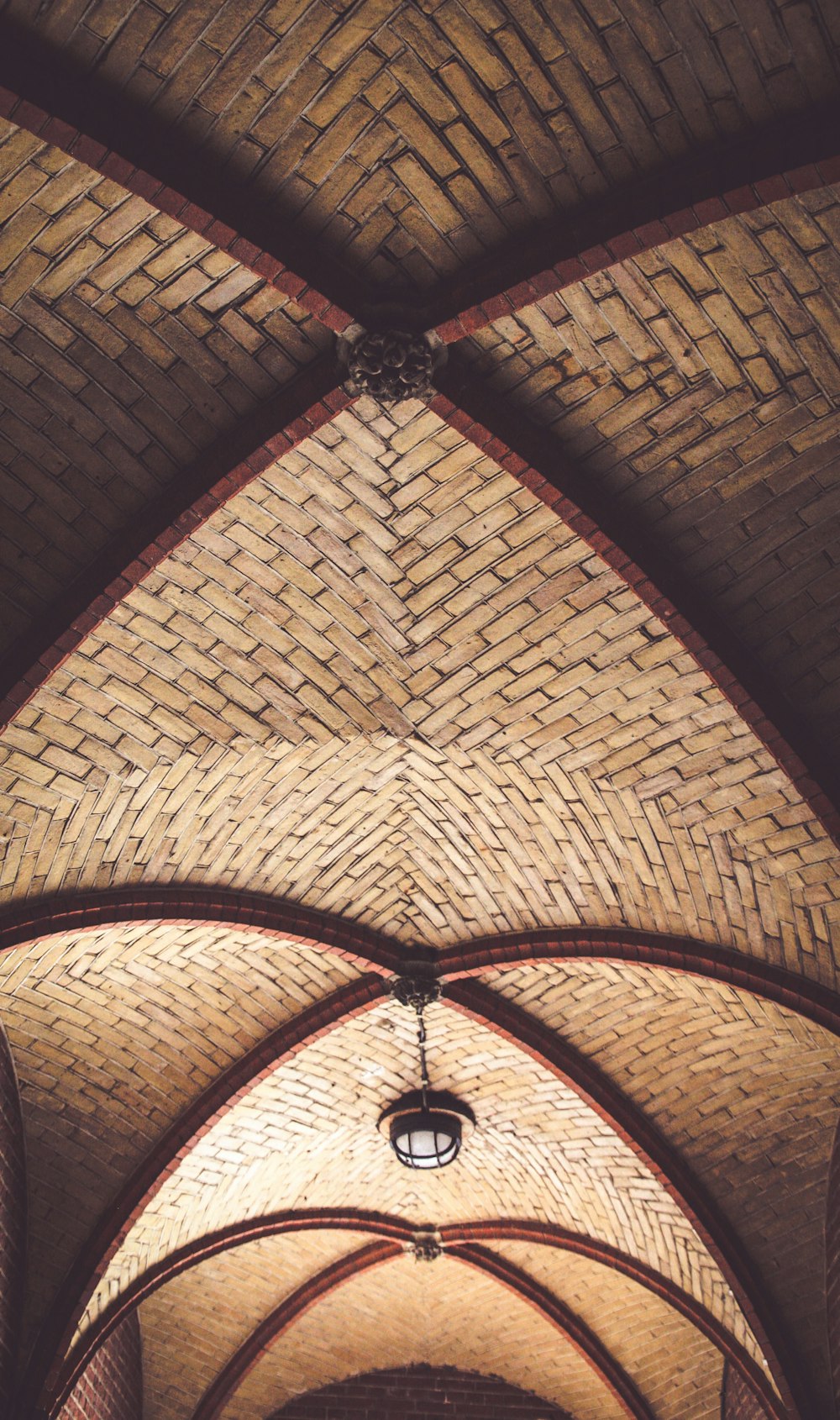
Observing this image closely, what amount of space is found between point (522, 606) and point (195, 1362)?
8.91 meters

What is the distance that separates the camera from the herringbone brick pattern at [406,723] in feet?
22.5

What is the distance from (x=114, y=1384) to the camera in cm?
1106

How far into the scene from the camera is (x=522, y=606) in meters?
7.17

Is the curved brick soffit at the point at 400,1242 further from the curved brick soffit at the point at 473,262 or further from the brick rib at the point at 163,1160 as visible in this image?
the curved brick soffit at the point at 473,262

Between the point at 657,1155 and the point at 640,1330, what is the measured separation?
10.8ft

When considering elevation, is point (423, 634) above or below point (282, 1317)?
above

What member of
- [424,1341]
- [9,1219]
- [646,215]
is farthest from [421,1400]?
[646,215]

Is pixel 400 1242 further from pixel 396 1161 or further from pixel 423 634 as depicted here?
pixel 423 634

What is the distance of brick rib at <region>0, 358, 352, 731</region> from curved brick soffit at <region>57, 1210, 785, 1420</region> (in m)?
5.66

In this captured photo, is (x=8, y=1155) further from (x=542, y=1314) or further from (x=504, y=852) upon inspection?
(x=542, y=1314)

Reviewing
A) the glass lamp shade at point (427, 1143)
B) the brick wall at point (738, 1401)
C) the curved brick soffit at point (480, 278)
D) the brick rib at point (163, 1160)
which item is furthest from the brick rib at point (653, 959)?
the brick wall at point (738, 1401)

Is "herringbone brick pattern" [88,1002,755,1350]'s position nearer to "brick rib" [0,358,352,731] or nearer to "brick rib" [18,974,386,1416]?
"brick rib" [18,974,386,1416]

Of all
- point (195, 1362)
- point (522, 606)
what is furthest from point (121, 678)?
point (195, 1362)

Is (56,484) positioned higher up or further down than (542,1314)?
higher up
